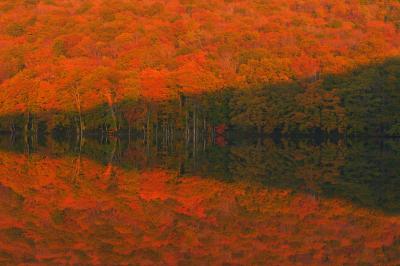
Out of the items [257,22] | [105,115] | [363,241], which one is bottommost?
[105,115]

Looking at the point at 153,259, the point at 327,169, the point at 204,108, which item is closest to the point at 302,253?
the point at 153,259

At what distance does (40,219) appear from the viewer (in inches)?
560

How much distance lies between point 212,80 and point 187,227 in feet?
211

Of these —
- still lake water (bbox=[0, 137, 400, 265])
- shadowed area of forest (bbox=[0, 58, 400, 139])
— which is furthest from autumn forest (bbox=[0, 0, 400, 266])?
shadowed area of forest (bbox=[0, 58, 400, 139])

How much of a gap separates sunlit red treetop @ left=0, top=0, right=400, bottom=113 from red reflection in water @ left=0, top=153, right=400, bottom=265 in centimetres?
5745

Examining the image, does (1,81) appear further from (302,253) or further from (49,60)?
(302,253)

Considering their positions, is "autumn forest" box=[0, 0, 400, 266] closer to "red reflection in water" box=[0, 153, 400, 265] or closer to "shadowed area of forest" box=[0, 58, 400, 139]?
"red reflection in water" box=[0, 153, 400, 265]

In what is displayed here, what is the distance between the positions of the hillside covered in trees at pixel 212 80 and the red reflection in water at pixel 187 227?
5408 centimetres

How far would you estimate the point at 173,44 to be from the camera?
101 meters

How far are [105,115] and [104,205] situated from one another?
205ft

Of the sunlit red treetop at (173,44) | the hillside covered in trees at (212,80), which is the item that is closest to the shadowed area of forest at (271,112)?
the hillside covered in trees at (212,80)

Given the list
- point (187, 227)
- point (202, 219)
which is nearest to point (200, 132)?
point (202, 219)

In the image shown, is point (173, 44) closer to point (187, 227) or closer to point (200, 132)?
point (200, 132)

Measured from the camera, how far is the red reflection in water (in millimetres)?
10531
